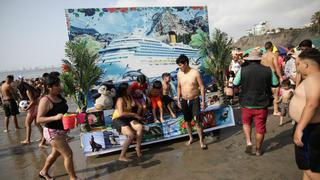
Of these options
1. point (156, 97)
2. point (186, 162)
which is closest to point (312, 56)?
point (186, 162)

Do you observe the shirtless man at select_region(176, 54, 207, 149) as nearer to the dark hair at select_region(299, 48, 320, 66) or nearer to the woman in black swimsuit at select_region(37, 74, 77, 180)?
the woman in black swimsuit at select_region(37, 74, 77, 180)

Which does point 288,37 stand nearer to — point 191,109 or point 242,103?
point 191,109

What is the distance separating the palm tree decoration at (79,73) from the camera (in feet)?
20.7

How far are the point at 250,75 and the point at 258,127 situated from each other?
908mm

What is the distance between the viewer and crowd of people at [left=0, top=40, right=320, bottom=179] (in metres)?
2.80

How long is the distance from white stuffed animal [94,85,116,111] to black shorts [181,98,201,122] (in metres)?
1.76

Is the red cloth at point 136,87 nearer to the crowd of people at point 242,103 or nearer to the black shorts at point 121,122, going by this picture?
the crowd of people at point 242,103

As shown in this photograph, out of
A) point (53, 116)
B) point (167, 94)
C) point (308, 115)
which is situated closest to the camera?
point (308, 115)

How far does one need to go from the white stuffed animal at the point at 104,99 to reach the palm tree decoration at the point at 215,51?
2878mm

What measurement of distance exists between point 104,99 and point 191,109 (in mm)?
2055

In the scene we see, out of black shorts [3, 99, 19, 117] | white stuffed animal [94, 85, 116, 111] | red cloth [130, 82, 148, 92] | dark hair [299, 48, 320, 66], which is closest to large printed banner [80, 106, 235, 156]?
white stuffed animal [94, 85, 116, 111]

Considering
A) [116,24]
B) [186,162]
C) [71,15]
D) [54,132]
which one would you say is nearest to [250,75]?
[186,162]

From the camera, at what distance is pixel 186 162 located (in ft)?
17.0

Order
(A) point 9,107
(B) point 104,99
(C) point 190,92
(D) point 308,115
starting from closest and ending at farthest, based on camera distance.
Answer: (D) point 308,115 → (C) point 190,92 → (B) point 104,99 → (A) point 9,107
